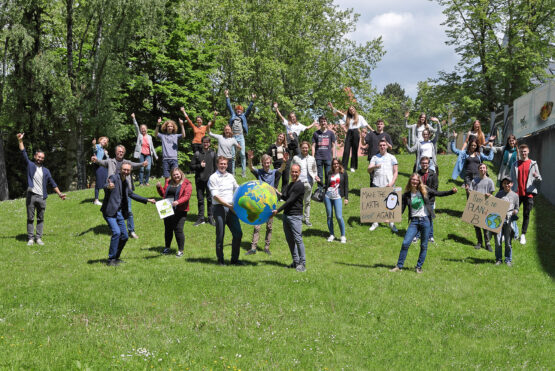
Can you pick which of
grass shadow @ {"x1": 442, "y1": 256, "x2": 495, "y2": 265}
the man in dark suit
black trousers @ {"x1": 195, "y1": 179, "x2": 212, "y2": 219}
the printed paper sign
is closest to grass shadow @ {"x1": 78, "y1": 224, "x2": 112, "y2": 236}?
black trousers @ {"x1": 195, "y1": 179, "x2": 212, "y2": 219}

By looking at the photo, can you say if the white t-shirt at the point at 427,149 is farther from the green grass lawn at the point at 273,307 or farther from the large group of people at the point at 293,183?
the green grass lawn at the point at 273,307

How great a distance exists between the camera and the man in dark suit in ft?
33.3

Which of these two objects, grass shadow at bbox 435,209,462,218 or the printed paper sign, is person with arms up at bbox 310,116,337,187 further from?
the printed paper sign

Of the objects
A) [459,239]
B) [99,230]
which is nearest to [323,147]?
[459,239]

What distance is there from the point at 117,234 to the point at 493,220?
384 inches

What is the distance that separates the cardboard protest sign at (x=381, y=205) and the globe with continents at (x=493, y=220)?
2.42 m

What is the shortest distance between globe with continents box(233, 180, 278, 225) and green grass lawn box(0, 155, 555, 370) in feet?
4.31

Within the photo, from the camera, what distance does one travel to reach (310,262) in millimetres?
11461

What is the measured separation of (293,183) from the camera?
10.0 m

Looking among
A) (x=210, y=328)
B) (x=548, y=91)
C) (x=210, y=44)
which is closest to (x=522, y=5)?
(x=548, y=91)

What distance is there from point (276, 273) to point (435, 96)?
115 feet

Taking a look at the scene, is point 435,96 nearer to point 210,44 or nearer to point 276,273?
point 210,44

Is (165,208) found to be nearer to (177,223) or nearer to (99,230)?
(177,223)

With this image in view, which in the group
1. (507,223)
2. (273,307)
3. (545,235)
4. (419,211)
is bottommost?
(273,307)
